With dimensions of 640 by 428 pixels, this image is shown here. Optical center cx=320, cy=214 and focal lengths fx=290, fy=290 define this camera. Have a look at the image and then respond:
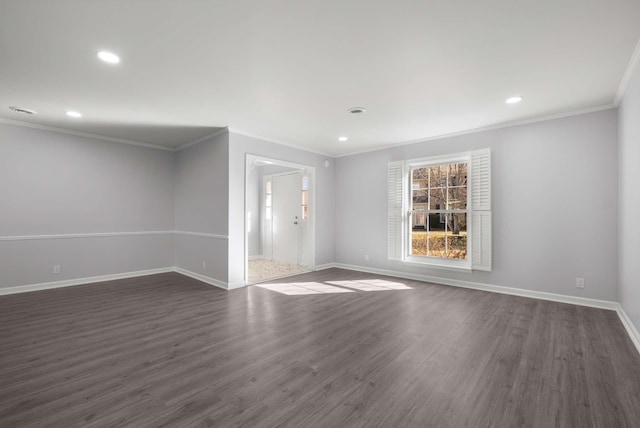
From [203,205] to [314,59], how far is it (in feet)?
11.8

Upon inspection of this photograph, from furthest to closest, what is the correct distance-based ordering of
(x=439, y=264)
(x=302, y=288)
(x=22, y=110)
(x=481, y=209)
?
(x=439, y=264), (x=302, y=288), (x=481, y=209), (x=22, y=110)

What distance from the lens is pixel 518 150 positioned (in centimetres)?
435

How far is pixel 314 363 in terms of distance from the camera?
2.37 meters

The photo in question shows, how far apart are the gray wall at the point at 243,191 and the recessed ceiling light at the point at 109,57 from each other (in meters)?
2.12

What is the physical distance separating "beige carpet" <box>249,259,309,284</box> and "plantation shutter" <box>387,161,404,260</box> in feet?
6.15

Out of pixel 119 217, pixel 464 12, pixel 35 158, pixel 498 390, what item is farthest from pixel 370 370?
pixel 35 158

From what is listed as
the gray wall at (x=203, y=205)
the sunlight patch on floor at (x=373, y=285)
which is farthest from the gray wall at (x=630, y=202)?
the gray wall at (x=203, y=205)

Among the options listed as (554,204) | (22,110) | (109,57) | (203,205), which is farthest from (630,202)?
(22,110)

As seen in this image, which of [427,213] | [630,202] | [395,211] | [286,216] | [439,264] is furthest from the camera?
[286,216]

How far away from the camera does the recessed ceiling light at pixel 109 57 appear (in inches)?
98.7

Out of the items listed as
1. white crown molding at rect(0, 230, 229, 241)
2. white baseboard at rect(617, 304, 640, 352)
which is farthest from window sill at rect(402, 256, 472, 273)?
white crown molding at rect(0, 230, 229, 241)

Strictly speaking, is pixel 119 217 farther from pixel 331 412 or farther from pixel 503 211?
pixel 503 211

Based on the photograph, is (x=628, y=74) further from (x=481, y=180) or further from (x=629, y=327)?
(x=629, y=327)

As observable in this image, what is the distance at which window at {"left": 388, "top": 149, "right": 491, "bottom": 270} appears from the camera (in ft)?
15.1
